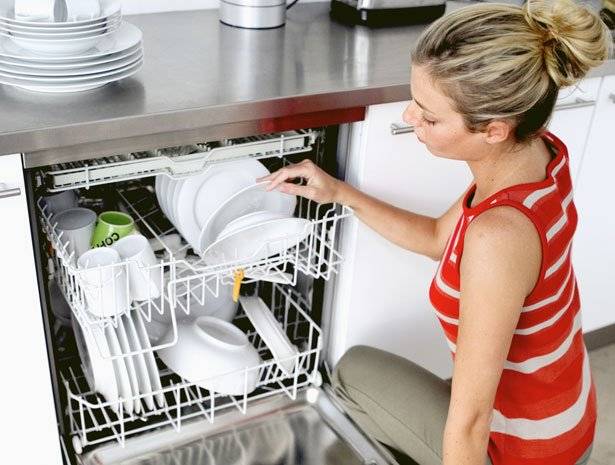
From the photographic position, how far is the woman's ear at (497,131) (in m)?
1.17

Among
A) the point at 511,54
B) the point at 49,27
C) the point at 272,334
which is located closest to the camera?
the point at 511,54

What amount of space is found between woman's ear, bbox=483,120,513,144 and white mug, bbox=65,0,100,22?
27.0 inches

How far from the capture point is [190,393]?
5.71 feet

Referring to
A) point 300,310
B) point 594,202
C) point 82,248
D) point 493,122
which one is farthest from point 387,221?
point 594,202

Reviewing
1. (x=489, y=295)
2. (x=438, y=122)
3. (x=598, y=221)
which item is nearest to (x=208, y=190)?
(x=438, y=122)

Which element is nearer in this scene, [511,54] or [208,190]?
[511,54]

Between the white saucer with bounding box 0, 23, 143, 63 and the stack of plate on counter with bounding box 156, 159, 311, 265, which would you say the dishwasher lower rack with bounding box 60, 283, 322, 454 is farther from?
the white saucer with bounding box 0, 23, 143, 63

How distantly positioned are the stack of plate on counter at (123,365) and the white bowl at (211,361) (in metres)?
0.06

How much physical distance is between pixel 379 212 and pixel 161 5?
77 cm

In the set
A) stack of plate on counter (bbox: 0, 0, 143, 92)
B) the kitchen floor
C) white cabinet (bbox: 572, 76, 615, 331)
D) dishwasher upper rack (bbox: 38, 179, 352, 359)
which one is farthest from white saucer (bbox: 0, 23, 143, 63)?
the kitchen floor

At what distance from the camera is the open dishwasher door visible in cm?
152

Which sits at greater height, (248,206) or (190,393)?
(248,206)

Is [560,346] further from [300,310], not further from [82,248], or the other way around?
[82,248]

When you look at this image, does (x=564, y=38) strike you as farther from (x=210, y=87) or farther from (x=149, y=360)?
(x=149, y=360)
